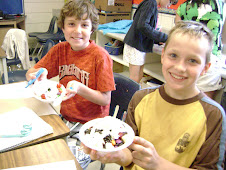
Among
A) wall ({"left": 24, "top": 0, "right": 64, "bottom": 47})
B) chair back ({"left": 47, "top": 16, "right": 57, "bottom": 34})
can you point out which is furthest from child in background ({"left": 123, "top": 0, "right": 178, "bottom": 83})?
wall ({"left": 24, "top": 0, "right": 64, "bottom": 47})

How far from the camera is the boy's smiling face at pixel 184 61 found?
2.67 feet

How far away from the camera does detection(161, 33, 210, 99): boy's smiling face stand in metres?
0.81

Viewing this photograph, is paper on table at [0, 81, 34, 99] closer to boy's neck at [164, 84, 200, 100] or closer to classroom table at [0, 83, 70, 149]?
classroom table at [0, 83, 70, 149]

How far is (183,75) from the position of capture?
0.83 m

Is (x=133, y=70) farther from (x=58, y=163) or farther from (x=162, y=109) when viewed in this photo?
(x=58, y=163)

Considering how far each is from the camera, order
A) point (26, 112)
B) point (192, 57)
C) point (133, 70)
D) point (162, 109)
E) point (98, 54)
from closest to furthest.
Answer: point (192, 57)
point (162, 109)
point (26, 112)
point (98, 54)
point (133, 70)

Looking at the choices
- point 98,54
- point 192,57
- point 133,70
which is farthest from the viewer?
point 133,70

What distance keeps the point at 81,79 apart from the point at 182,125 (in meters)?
0.70

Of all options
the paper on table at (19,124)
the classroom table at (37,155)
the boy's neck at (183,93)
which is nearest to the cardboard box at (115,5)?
the paper on table at (19,124)

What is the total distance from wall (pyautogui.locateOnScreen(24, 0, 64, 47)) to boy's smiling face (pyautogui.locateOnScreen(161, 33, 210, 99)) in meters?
4.48

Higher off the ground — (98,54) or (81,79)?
(98,54)

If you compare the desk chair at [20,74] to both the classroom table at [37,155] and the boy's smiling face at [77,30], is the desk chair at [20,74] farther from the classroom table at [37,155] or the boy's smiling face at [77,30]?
the classroom table at [37,155]

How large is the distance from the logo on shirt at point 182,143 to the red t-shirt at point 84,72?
523 mm

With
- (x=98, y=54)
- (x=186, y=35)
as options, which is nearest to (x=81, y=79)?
(x=98, y=54)
